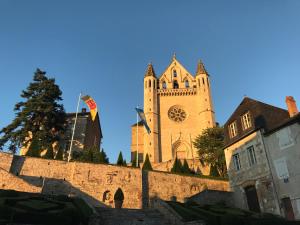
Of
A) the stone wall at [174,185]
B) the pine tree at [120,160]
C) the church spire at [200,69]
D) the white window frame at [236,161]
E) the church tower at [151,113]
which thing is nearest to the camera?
the white window frame at [236,161]

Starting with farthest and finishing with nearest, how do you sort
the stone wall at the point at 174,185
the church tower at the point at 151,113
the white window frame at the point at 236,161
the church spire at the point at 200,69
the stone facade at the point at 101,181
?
1. the church spire at the point at 200,69
2. the church tower at the point at 151,113
3. the stone wall at the point at 174,185
4. the stone facade at the point at 101,181
5. the white window frame at the point at 236,161

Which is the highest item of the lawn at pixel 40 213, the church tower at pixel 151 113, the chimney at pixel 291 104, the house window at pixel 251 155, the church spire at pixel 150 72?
the church spire at pixel 150 72

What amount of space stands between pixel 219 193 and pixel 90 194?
11.8 metres

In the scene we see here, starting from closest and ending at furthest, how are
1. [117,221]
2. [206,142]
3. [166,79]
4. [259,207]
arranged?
1. [117,221]
2. [259,207]
3. [206,142]
4. [166,79]

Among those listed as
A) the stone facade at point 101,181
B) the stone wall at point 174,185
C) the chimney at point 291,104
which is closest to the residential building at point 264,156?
the chimney at point 291,104

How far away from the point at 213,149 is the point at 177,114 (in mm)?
15411

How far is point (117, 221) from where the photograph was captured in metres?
15.5

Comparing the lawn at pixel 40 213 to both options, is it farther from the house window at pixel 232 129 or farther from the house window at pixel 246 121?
the house window at pixel 232 129

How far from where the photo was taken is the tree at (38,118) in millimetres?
31781

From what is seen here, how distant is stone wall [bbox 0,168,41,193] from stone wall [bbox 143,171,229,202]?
438 inches

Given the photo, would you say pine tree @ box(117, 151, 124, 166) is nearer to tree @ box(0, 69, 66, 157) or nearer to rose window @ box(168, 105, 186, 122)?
tree @ box(0, 69, 66, 157)

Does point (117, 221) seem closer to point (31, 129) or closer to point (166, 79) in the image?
point (31, 129)

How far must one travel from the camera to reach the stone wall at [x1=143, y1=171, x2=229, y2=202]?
28.0 meters

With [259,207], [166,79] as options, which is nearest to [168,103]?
[166,79]
